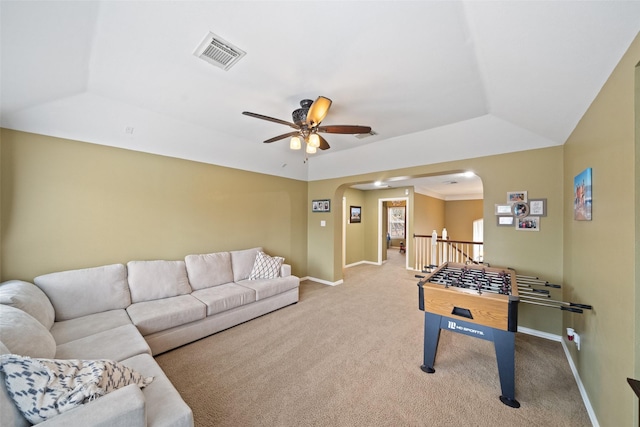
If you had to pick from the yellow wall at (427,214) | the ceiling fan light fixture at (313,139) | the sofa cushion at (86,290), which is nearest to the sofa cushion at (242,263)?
the sofa cushion at (86,290)

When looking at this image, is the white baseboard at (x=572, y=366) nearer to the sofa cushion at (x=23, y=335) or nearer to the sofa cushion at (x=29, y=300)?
the sofa cushion at (x=23, y=335)

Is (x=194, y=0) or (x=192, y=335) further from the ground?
(x=194, y=0)

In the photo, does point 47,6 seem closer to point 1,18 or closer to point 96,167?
point 1,18

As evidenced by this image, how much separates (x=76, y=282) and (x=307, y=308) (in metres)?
2.73

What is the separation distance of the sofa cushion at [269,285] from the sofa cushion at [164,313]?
724 mm

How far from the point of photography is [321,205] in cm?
497

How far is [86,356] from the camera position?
1.65 meters

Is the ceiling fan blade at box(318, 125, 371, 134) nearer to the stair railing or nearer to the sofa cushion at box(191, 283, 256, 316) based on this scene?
the sofa cushion at box(191, 283, 256, 316)

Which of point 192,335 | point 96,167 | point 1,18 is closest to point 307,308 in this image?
point 192,335

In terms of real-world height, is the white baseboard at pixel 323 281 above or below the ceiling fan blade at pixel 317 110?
below

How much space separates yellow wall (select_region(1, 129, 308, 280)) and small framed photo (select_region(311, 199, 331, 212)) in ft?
4.40

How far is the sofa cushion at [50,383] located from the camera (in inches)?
38.0

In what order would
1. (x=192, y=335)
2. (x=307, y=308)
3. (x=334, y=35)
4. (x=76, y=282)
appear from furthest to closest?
1. (x=307, y=308)
2. (x=192, y=335)
3. (x=76, y=282)
4. (x=334, y=35)

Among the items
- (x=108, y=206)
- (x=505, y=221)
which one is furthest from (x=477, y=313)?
(x=108, y=206)
